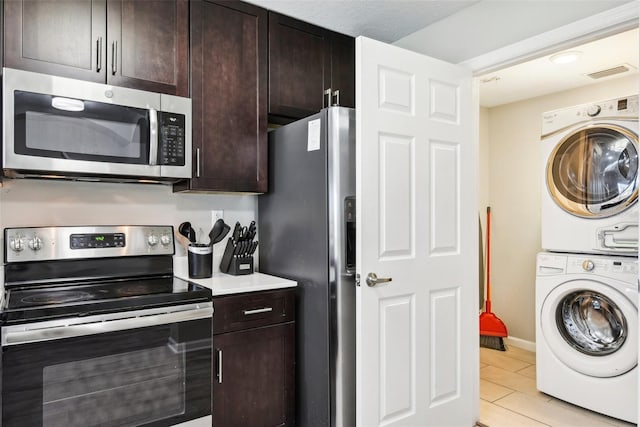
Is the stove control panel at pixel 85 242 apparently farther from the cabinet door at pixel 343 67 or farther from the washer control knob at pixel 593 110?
the washer control knob at pixel 593 110

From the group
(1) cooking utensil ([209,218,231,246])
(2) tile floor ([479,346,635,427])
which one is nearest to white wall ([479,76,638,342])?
(2) tile floor ([479,346,635,427])

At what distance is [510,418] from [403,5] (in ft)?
8.29

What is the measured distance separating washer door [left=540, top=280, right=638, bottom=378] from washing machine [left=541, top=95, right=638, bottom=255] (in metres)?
0.27

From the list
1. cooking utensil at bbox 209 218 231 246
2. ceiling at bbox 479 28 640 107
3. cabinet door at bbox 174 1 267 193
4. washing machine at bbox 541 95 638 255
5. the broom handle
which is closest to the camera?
cabinet door at bbox 174 1 267 193

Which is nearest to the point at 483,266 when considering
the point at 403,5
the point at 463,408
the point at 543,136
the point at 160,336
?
the point at 543,136

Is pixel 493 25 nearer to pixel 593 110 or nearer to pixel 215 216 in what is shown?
pixel 593 110

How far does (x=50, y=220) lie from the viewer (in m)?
2.02

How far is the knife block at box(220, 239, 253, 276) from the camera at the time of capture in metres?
2.35

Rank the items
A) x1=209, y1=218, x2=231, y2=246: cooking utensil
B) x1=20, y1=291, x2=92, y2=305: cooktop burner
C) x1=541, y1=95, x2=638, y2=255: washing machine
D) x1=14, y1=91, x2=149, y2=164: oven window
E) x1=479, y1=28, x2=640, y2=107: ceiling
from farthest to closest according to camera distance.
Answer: x1=479, y1=28, x2=640, y2=107: ceiling → x1=541, y1=95, x2=638, y2=255: washing machine → x1=209, y1=218, x2=231, y2=246: cooking utensil → x1=14, y1=91, x2=149, y2=164: oven window → x1=20, y1=291, x2=92, y2=305: cooktop burner

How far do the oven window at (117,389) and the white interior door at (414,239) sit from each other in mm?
805

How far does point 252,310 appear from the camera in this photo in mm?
2021

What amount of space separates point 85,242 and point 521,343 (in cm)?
368

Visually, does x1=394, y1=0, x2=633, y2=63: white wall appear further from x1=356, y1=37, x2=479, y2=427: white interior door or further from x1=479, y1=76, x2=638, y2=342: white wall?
x1=479, y1=76, x2=638, y2=342: white wall

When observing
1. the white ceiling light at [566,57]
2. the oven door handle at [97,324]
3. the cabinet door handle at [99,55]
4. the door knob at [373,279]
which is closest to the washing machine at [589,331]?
the white ceiling light at [566,57]
